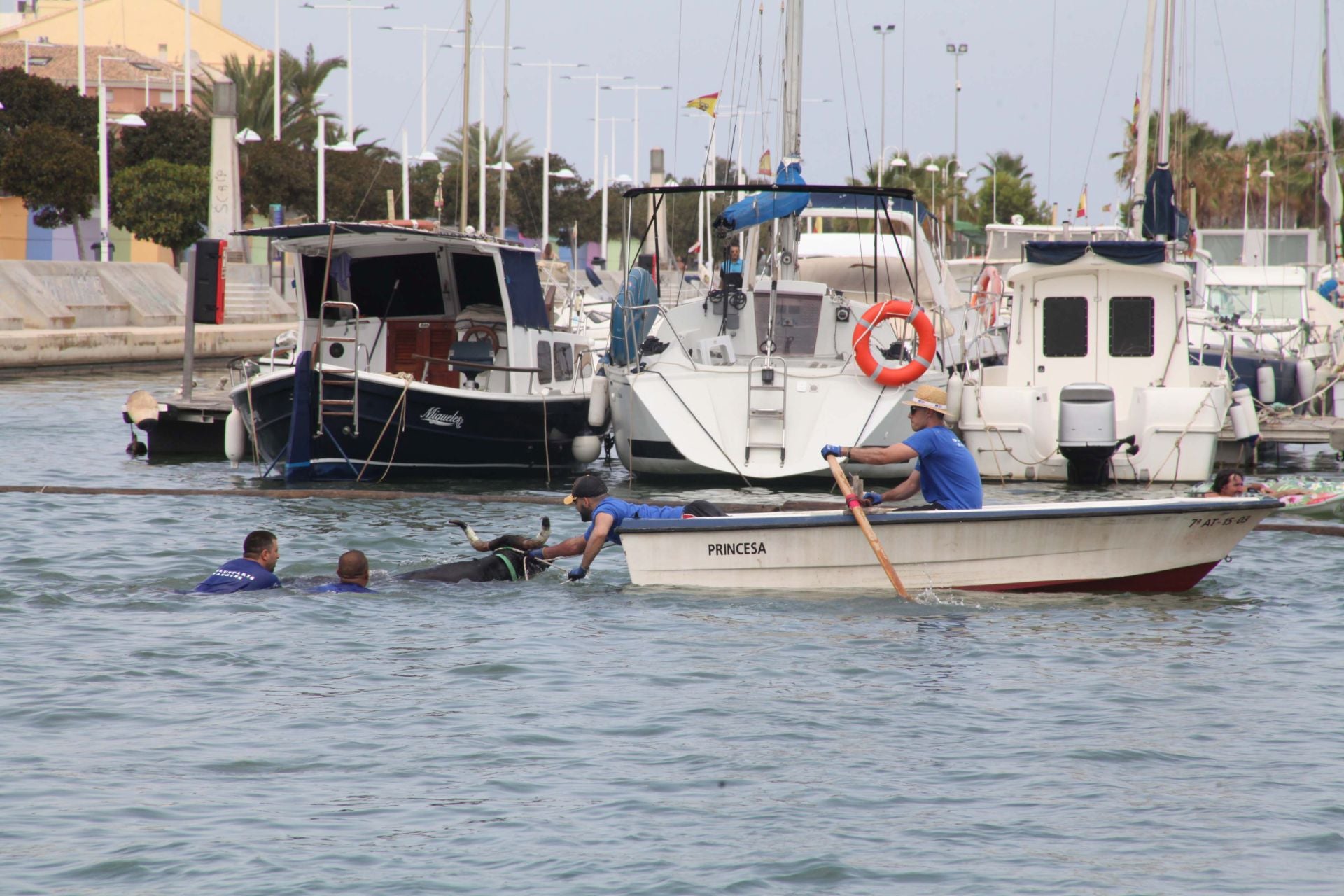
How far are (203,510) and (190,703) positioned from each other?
7.62 metres

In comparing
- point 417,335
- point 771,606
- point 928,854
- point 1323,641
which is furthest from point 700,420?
point 928,854

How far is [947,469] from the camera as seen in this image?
1152cm

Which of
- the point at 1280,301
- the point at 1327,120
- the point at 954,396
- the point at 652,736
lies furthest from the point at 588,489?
the point at 1327,120

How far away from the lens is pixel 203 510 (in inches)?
633

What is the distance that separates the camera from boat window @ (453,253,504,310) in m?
19.6

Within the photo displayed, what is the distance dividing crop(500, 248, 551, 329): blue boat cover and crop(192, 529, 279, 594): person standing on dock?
26.5 ft

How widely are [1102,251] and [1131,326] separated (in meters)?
1.00

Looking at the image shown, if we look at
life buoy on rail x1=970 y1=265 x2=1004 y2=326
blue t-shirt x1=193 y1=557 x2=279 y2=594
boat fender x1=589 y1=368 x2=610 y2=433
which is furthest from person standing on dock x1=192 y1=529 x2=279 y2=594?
life buoy on rail x1=970 y1=265 x2=1004 y2=326

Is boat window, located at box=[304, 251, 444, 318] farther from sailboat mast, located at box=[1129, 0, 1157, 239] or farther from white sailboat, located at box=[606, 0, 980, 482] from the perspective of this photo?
sailboat mast, located at box=[1129, 0, 1157, 239]

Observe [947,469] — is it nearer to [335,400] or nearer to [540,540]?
[540,540]

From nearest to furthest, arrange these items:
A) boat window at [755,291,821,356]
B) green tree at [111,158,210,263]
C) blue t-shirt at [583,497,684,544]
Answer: blue t-shirt at [583,497,684,544]
boat window at [755,291,821,356]
green tree at [111,158,210,263]

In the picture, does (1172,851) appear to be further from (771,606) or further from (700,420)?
(700,420)

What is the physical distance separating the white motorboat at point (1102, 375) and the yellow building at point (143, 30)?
6742 centimetres

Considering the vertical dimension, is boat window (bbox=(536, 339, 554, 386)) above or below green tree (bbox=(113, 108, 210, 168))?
below
